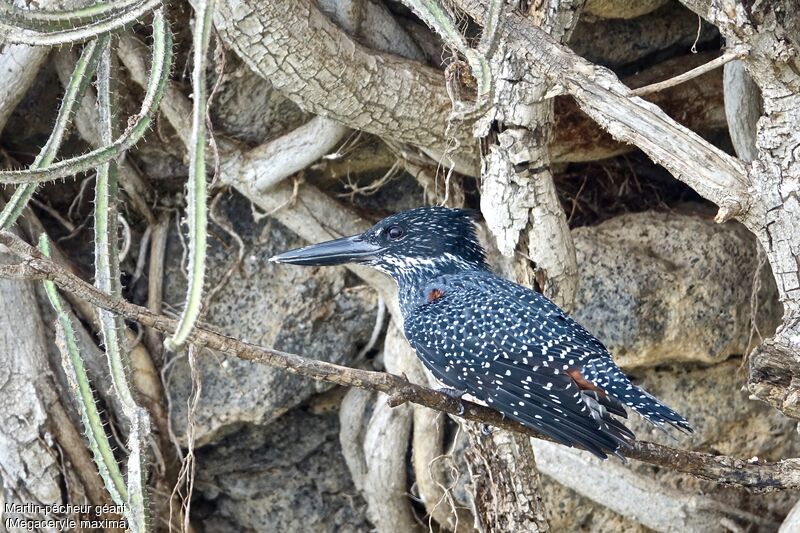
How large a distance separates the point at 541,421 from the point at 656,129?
25.9 inches

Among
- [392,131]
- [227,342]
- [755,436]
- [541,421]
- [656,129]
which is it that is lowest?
[755,436]

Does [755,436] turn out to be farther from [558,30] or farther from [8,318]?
[8,318]

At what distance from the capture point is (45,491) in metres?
2.93

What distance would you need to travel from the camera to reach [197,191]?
4.49 ft

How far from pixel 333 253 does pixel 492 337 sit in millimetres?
523

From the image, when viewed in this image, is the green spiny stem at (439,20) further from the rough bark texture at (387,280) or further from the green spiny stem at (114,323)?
the green spiny stem at (114,323)

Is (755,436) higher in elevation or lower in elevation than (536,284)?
lower

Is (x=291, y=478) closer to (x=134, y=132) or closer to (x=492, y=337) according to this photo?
(x=492, y=337)

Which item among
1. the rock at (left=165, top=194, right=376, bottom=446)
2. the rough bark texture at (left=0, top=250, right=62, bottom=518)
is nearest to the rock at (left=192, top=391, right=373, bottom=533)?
the rock at (left=165, top=194, right=376, bottom=446)

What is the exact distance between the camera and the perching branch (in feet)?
5.49

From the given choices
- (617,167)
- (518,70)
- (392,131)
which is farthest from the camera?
(617,167)

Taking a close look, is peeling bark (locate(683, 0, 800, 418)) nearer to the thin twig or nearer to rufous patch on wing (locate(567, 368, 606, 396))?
the thin twig

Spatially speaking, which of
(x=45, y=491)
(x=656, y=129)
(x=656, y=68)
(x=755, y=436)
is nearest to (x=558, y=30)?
(x=656, y=129)

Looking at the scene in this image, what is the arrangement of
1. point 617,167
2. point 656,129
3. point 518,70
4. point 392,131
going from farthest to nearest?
point 617,167
point 392,131
point 518,70
point 656,129
